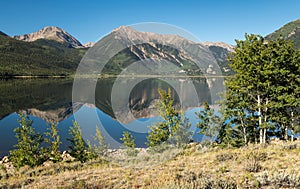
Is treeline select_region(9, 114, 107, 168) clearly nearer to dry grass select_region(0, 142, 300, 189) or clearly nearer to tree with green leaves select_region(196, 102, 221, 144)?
tree with green leaves select_region(196, 102, 221, 144)

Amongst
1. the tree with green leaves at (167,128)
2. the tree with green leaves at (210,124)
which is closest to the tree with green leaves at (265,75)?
the tree with green leaves at (210,124)

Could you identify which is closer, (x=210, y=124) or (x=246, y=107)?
(x=246, y=107)

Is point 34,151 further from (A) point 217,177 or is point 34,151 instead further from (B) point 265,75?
(B) point 265,75

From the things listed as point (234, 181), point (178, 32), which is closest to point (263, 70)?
point (178, 32)

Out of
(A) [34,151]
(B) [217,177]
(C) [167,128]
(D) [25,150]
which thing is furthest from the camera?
(A) [34,151]

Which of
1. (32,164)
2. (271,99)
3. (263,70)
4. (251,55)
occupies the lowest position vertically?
(32,164)

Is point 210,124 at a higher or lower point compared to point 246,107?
lower

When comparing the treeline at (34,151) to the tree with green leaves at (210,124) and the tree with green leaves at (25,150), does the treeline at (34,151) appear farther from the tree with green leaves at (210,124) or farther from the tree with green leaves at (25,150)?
the tree with green leaves at (210,124)

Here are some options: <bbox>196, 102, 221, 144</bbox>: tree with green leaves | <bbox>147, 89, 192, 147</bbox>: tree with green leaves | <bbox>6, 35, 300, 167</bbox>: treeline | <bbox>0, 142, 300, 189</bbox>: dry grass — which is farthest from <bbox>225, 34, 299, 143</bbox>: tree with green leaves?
<bbox>0, 142, 300, 189</bbox>: dry grass

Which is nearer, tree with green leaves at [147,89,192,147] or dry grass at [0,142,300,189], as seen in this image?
dry grass at [0,142,300,189]

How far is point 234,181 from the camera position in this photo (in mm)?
8531

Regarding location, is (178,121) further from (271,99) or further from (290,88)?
(290,88)

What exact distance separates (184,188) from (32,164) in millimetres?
22013

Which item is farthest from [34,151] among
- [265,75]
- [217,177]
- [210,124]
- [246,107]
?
[265,75]
